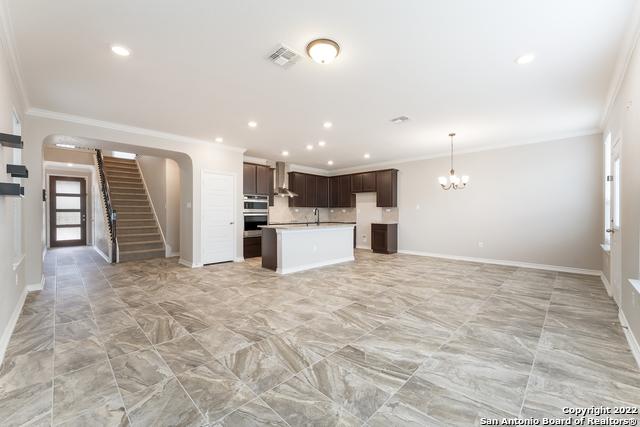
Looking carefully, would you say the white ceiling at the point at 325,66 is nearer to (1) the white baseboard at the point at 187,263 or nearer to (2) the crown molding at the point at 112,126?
(2) the crown molding at the point at 112,126

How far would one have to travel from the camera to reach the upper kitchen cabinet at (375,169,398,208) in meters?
7.92

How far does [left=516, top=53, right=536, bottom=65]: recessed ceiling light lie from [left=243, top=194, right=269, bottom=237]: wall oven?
5.87 metres

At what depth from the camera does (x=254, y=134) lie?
5.39 meters

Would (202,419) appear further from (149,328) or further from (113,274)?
(113,274)

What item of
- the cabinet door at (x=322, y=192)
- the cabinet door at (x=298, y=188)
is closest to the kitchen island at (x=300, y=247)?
the cabinet door at (x=298, y=188)

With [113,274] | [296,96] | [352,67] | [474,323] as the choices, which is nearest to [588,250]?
[474,323]

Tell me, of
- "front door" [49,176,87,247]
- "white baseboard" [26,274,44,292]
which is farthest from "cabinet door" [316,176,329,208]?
"front door" [49,176,87,247]

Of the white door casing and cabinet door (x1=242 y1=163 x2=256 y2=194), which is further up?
cabinet door (x1=242 y1=163 x2=256 y2=194)

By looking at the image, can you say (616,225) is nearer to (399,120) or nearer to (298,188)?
(399,120)

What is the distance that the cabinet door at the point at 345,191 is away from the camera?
9.16m

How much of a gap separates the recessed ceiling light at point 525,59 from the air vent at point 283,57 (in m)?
2.17

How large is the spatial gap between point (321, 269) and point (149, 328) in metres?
3.36

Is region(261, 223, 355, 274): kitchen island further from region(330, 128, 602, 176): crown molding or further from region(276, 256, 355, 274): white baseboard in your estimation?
region(330, 128, 602, 176): crown molding

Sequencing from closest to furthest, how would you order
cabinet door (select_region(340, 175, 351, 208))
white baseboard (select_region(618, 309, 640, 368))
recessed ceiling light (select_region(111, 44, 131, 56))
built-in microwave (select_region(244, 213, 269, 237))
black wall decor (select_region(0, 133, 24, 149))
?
white baseboard (select_region(618, 309, 640, 368)) → black wall decor (select_region(0, 133, 24, 149)) → recessed ceiling light (select_region(111, 44, 131, 56)) → built-in microwave (select_region(244, 213, 269, 237)) → cabinet door (select_region(340, 175, 351, 208))
